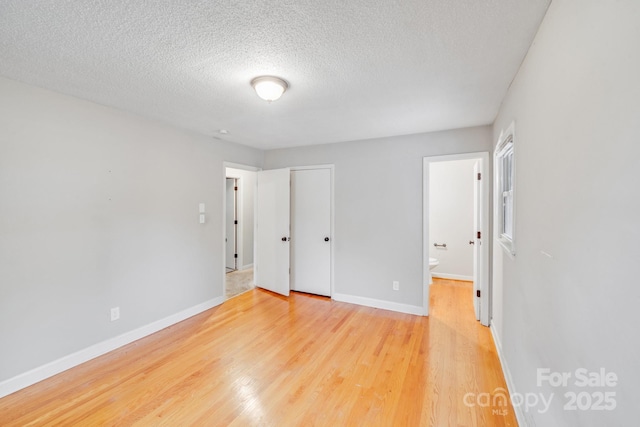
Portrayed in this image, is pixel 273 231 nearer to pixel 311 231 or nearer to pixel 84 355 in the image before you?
pixel 311 231

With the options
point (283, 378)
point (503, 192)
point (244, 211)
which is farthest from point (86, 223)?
point (503, 192)

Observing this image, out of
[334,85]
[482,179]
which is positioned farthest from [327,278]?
[334,85]

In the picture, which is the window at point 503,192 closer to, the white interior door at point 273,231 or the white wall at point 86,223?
the white interior door at point 273,231

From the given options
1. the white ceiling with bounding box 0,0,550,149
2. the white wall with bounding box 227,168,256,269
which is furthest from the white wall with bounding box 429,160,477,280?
the white wall with bounding box 227,168,256,269

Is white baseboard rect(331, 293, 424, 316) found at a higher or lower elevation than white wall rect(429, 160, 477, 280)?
lower

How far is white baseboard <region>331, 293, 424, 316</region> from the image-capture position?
11.4 ft

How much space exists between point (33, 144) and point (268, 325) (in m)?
2.71

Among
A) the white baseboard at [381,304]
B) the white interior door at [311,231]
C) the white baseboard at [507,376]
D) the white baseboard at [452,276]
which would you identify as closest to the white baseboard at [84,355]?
the white interior door at [311,231]

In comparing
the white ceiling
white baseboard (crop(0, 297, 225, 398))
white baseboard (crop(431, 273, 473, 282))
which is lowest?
white baseboard (crop(0, 297, 225, 398))

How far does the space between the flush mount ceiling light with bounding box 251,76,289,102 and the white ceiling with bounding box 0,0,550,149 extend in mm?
76

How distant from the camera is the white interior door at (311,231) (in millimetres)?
4105

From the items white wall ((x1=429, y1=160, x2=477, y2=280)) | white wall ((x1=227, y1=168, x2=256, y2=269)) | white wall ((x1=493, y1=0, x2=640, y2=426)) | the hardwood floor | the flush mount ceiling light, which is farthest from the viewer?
white wall ((x1=227, y1=168, x2=256, y2=269))

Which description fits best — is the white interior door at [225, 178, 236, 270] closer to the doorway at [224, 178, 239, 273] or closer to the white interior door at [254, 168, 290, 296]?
the doorway at [224, 178, 239, 273]

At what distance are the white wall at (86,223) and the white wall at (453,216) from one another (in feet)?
13.7
